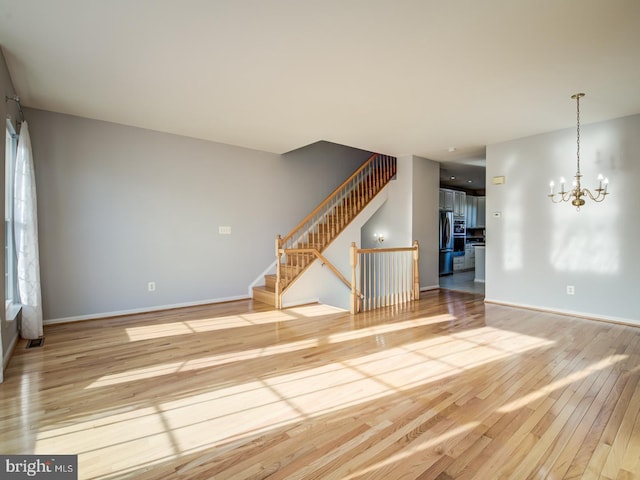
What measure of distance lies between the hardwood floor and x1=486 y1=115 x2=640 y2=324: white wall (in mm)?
725

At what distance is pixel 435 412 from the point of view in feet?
7.23

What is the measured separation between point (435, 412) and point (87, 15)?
146 inches

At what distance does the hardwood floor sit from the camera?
1730 mm

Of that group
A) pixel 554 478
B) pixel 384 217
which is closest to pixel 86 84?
pixel 554 478

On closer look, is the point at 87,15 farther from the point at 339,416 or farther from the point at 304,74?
the point at 339,416

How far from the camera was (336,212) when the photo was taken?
6844 millimetres

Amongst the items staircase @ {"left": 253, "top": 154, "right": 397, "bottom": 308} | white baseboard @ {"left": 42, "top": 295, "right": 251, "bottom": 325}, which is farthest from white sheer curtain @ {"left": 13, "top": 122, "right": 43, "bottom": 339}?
staircase @ {"left": 253, "top": 154, "right": 397, "bottom": 308}

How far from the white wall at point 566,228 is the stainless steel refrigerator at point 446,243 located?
3068 mm

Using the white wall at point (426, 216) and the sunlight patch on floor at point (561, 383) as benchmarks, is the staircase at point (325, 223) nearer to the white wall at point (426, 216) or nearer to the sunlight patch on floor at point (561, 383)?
the white wall at point (426, 216)

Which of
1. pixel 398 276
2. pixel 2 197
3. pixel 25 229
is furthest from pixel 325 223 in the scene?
pixel 2 197

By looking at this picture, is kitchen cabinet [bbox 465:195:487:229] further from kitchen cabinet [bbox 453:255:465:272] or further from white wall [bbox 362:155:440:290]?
white wall [bbox 362:155:440:290]

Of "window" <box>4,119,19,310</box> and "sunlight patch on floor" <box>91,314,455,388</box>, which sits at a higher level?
"window" <box>4,119,19,310</box>

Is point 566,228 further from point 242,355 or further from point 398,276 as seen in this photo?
point 242,355

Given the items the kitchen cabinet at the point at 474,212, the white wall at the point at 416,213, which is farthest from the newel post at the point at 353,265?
the kitchen cabinet at the point at 474,212
